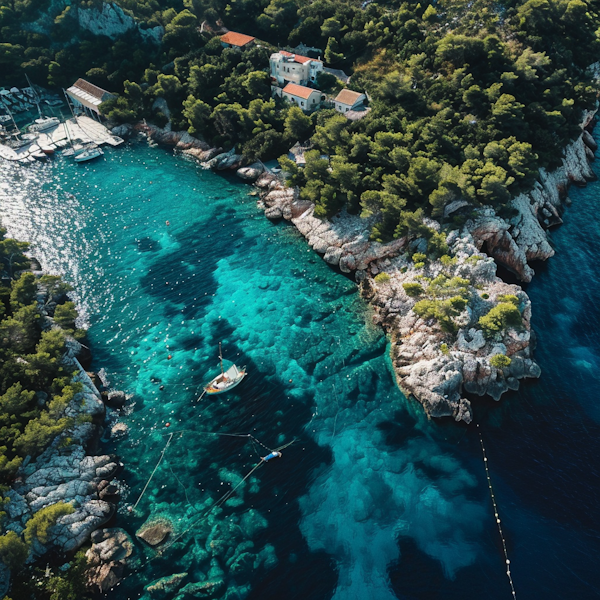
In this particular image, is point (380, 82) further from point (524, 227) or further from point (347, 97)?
point (524, 227)

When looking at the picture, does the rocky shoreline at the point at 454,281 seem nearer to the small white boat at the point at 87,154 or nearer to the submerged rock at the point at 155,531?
the submerged rock at the point at 155,531

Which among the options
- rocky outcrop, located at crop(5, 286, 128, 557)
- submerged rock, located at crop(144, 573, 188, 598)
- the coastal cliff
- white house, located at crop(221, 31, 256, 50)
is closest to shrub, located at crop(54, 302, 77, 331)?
the coastal cliff

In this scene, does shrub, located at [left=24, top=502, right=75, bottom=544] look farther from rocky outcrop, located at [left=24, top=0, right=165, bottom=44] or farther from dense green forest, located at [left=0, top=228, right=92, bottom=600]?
rocky outcrop, located at [left=24, top=0, right=165, bottom=44]

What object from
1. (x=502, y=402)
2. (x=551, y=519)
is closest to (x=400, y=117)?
(x=502, y=402)

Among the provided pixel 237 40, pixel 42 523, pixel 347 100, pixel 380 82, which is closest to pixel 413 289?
pixel 347 100

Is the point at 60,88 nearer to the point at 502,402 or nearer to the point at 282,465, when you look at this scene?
the point at 282,465

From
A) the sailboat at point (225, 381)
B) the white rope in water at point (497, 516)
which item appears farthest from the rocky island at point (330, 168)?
the sailboat at point (225, 381)
